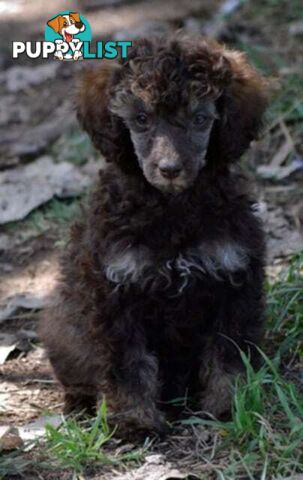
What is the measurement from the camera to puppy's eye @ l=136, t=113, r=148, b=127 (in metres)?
4.84

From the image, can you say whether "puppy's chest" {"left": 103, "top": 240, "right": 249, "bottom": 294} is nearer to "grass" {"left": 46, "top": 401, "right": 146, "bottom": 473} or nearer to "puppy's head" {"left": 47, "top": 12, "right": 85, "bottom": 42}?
"grass" {"left": 46, "top": 401, "right": 146, "bottom": 473}

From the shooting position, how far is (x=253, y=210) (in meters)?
5.11

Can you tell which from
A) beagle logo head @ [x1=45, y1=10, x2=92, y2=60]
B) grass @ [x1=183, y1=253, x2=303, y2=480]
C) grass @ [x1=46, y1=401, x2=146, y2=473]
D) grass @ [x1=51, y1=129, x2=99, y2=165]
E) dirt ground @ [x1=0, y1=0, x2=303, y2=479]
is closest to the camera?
grass @ [x1=183, y1=253, x2=303, y2=480]

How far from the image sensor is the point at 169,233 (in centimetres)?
497

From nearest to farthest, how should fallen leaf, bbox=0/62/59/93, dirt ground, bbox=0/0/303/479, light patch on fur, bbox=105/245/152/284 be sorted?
light patch on fur, bbox=105/245/152/284
dirt ground, bbox=0/0/303/479
fallen leaf, bbox=0/62/59/93

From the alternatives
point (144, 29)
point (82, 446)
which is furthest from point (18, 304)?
point (144, 29)

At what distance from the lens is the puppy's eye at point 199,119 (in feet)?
15.8

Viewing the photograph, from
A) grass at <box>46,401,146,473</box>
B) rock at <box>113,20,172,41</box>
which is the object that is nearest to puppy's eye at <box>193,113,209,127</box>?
grass at <box>46,401,146,473</box>

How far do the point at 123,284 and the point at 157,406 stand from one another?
25.5 inches

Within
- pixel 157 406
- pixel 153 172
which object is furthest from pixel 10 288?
pixel 153 172

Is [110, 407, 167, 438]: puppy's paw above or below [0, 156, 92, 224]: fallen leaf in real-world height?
below

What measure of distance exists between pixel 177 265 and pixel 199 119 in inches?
24.5

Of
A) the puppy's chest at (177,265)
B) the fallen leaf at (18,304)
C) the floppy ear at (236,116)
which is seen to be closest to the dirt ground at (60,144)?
the fallen leaf at (18,304)

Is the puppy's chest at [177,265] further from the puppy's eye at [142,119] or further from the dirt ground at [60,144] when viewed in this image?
the dirt ground at [60,144]
